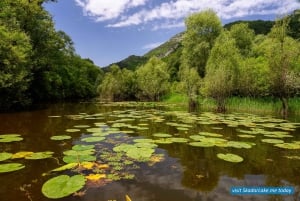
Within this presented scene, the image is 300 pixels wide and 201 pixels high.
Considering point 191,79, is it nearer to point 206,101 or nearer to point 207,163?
point 206,101

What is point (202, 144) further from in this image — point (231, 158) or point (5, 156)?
point (5, 156)

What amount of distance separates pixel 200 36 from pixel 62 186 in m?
41.6

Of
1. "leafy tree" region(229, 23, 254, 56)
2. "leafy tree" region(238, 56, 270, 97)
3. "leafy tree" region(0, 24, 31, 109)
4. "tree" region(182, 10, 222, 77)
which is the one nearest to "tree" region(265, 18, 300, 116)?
"leafy tree" region(238, 56, 270, 97)

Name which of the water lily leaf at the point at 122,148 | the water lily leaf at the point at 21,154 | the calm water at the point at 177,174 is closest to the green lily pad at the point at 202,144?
the calm water at the point at 177,174

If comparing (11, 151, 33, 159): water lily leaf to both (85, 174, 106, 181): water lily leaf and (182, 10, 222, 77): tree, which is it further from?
(182, 10, 222, 77): tree

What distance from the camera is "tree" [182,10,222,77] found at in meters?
41.9

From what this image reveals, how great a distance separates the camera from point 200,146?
28.6ft

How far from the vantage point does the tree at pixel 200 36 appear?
41.9 meters

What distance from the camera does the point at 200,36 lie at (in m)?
42.8

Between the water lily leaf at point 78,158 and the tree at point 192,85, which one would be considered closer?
the water lily leaf at point 78,158

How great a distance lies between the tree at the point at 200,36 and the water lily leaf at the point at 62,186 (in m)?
38.4

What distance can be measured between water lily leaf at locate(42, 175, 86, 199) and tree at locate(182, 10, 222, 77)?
3844cm

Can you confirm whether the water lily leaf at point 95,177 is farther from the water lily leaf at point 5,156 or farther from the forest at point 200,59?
the forest at point 200,59

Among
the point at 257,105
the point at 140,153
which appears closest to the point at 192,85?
the point at 257,105
